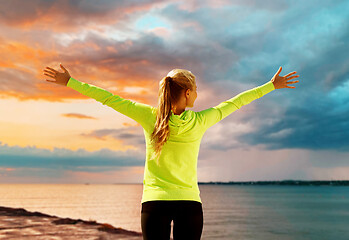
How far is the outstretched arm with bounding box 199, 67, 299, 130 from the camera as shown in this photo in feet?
9.66

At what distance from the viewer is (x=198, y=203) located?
275 centimetres

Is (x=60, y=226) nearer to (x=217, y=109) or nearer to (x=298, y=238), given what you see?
(x=217, y=109)

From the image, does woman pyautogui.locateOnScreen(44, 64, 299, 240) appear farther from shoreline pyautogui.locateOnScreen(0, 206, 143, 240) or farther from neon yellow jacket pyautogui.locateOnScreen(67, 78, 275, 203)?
shoreline pyautogui.locateOnScreen(0, 206, 143, 240)

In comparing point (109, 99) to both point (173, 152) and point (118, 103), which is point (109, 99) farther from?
point (173, 152)

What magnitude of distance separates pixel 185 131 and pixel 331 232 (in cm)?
4102

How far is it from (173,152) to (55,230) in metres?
12.8

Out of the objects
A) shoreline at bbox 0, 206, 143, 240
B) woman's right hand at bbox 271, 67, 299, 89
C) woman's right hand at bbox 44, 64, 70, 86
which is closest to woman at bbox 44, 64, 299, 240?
woman's right hand at bbox 44, 64, 70, 86

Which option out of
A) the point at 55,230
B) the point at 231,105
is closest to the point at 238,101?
the point at 231,105

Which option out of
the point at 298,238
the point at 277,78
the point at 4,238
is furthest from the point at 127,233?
the point at 298,238

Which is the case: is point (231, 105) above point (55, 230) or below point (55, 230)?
above

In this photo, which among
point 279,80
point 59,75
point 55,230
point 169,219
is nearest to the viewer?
point 169,219

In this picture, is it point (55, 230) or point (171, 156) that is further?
point (55, 230)

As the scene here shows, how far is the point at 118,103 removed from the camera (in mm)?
2865

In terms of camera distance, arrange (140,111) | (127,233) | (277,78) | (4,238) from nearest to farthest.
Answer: (140,111)
(277,78)
(4,238)
(127,233)
